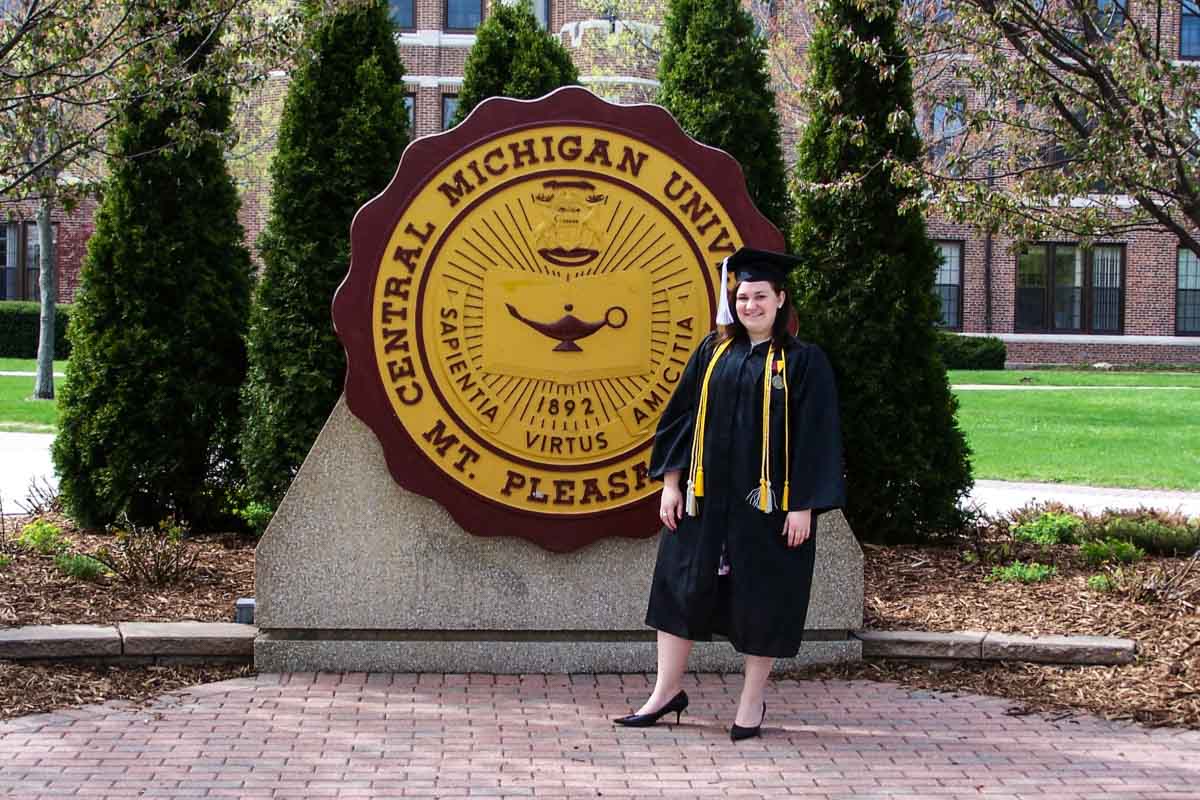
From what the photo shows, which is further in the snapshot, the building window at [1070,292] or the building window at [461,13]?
the building window at [1070,292]

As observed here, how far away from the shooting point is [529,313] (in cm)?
607

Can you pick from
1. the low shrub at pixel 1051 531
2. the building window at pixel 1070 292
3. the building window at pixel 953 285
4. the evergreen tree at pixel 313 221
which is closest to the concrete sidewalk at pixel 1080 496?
the low shrub at pixel 1051 531

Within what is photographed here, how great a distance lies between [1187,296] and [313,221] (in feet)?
104

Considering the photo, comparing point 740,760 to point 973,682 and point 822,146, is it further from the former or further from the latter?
point 822,146

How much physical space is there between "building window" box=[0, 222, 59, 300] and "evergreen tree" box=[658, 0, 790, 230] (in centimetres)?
2880

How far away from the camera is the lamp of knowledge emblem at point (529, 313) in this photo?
6086mm

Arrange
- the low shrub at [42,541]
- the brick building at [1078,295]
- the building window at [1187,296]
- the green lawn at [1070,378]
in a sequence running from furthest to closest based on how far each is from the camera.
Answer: the building window at [1187,296], the brick building at [1078,295], the green lawn at [1070,378], the low shrub at [42,541]

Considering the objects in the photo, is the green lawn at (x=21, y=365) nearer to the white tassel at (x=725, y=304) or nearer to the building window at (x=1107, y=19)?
the building window at (x=1107, y=19)

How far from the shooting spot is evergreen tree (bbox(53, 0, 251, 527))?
27.3 ft

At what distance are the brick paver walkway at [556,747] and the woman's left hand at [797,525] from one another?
0.72 meters

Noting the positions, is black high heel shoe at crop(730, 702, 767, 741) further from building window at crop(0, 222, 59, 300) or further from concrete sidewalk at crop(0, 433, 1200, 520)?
building window at crop(0, 222, 59, 300)

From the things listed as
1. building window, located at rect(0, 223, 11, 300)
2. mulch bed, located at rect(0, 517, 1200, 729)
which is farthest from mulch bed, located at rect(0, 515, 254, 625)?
building window, located at rect(0, 223, 11, 300)

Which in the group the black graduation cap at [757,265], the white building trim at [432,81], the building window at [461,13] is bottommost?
the black graduation cap at [757,265]

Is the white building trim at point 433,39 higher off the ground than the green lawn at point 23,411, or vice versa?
the white building trim at point 433,39
